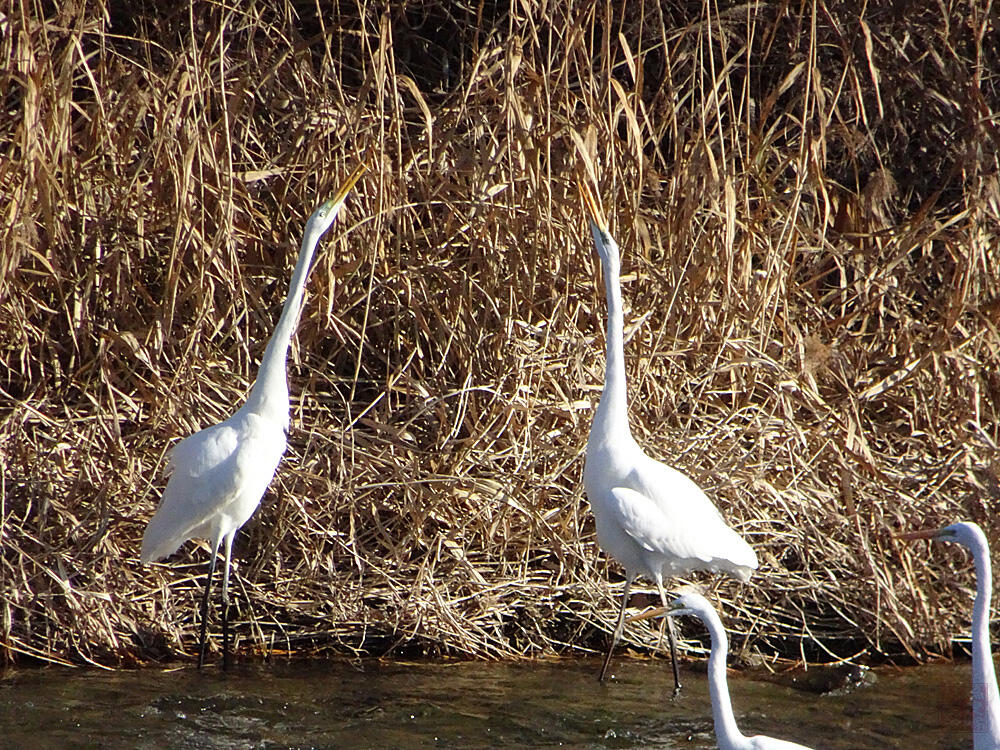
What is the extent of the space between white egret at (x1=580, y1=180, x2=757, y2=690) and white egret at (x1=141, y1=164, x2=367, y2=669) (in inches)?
40.1

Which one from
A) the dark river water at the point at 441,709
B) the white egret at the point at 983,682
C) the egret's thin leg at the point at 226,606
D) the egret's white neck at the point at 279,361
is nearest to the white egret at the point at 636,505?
the dark river water at the point at 441,709

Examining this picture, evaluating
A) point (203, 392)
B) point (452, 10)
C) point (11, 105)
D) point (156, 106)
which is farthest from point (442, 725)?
point (452, 10)

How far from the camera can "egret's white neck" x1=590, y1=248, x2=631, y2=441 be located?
406cm

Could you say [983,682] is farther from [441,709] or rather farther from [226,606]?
[226,606]

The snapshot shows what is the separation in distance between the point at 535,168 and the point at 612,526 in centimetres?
147

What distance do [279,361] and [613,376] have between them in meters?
1.10

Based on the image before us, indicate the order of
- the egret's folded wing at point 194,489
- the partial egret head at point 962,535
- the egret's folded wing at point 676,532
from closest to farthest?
the partial egret head at point 962,535 → the egret's folded wing at point 676,532 → the egret's folded wing at point 194,489

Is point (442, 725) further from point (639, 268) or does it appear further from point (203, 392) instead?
point (639, 268)

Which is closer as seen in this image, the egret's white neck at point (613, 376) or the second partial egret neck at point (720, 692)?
the second partial egret neck at point (720, 692)

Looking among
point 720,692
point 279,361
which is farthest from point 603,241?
point 720,692

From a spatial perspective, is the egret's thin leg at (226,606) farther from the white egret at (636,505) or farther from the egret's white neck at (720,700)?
the egret's white neck at (720,700)

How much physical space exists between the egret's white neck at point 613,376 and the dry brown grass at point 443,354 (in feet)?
1.87

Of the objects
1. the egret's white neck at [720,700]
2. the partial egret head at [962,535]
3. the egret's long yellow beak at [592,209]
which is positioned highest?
the egret's long yellow beak at [592,209]

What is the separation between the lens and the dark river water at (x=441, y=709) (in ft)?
11.9
